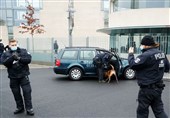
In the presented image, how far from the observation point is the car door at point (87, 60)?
9930 millimetres

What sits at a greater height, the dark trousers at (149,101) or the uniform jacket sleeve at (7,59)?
the uniform jacket sleeve at (7,59)

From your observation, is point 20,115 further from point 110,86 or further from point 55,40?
point 55,40

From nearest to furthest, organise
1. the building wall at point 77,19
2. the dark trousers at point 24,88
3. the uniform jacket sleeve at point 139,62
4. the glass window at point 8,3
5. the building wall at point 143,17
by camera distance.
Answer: the uniform jacket sleeve at point 139,62 < the dark trousers at point 24,88 < the building wall at point 143,17 < the building wall at point 77,19 < the glass window at point 8,3

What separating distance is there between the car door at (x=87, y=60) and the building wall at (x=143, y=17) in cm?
897

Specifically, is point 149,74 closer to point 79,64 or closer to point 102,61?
point 102,61

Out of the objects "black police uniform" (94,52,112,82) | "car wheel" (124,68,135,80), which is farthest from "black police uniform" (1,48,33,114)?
"car wheel" (124,68,135,80)

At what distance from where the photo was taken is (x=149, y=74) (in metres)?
3.80

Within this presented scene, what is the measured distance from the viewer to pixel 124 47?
15.8 m

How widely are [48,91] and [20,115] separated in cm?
258

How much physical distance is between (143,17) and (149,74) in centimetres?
1462

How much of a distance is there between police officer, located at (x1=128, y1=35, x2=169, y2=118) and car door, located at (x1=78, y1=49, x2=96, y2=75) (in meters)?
6.01

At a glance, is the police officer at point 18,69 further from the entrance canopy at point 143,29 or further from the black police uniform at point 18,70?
the entrance canopy at point 143,29

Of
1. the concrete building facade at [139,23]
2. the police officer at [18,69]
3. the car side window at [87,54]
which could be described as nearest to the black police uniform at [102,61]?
the car side window at [87,54]

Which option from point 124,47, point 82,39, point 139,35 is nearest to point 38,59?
point 82,39
